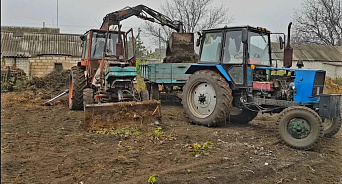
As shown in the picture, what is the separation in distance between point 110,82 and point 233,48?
305cm

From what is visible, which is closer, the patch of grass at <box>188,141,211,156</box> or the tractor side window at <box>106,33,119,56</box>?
the patch of grass at <box>188,141,211,156</box>

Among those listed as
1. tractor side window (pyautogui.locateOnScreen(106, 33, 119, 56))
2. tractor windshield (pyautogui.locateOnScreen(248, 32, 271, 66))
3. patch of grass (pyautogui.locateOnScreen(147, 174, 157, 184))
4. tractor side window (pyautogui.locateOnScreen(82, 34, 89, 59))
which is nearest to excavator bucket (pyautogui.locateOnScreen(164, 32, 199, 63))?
tractor side window (pyautogui.locateOnScreen(106, 33, 119, 56))

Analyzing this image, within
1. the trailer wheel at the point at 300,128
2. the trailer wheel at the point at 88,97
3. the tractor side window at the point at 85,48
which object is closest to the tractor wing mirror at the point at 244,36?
the trailer wheel at the point at 300,128

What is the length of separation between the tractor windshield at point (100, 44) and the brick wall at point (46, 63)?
11821mm

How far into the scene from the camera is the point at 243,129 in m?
7.34

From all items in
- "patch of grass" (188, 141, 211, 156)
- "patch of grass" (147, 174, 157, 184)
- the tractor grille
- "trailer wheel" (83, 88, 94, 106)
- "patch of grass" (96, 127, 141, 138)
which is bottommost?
"patch of grass" (147, 174, 157, 184)

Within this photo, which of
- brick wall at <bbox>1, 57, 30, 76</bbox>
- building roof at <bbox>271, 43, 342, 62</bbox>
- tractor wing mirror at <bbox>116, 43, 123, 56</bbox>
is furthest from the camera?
building roof at <bbox>271, 43, 342, 62</bbox>

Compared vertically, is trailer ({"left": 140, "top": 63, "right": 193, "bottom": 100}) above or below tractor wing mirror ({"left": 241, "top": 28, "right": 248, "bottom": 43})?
below

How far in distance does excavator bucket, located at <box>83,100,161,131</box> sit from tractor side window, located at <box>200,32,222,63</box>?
1.56 meters

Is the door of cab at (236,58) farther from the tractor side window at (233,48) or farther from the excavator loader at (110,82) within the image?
the excavator loader at (110,82)

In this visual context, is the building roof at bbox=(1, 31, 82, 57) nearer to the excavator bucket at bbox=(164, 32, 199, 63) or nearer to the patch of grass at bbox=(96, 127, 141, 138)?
the excavator bucket at bbox=(164, 32, 199, 63)

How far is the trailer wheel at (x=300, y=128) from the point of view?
553cm

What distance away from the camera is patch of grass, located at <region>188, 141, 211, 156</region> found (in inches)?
204

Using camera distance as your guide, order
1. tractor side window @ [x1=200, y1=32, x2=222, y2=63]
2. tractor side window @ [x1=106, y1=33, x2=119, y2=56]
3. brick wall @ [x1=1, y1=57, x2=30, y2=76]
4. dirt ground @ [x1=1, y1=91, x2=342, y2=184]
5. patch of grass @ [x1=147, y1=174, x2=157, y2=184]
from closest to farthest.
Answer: patch of grass @ [x1=147, y1=174, x2=157, y2=184] < dirt ground @ [x1=1, y1=91, x2=342, y2=184] < tractor side window @ [x1=200, y1=32, x2=222, y2=63] < tractor side window @ [x1=106, y1=33, x2=119, y2=56] < brick wall @ [x1=1, y1=57, x2=30, y2=76]
